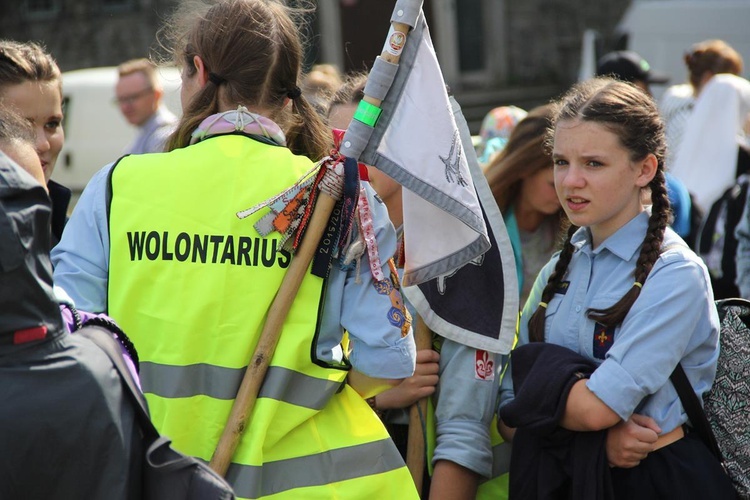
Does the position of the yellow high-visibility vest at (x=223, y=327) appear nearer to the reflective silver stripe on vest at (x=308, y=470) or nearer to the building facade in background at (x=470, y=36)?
the reflective silver stripe on vest at (x=308, y=470)

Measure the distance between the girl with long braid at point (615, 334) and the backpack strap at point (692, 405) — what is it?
0.07 ft

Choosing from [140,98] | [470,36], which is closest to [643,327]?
[140,98]

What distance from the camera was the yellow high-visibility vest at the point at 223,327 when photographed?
219 cm

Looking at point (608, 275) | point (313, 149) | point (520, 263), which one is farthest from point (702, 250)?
point (313, 149)

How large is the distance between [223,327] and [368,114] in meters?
0.59

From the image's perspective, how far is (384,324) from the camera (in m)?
2.24

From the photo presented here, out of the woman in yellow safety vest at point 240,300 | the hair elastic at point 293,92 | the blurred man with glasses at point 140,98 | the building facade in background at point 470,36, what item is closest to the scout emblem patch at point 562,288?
the woman in yellow safety vest at point 240,300

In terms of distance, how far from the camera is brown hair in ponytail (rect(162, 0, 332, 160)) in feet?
7.73

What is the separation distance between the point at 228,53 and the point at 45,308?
0.94m

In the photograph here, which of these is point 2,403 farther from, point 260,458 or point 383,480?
point 383,480

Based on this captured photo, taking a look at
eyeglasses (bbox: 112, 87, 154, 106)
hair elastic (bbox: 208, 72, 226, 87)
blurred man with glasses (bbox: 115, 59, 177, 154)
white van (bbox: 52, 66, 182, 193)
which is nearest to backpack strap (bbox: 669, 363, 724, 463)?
hair elastic (bbox: 208, 72, 226, 87)

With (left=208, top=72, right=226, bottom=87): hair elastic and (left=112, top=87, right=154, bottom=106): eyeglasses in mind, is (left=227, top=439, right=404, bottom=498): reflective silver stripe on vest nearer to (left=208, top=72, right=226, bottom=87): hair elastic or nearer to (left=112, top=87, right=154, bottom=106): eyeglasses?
(left=208, top=72, right=226, bottom=87): hair elastic

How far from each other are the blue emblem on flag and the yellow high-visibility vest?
0.66 m

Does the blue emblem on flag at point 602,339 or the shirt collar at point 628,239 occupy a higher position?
the shirt collar at point 628,239
